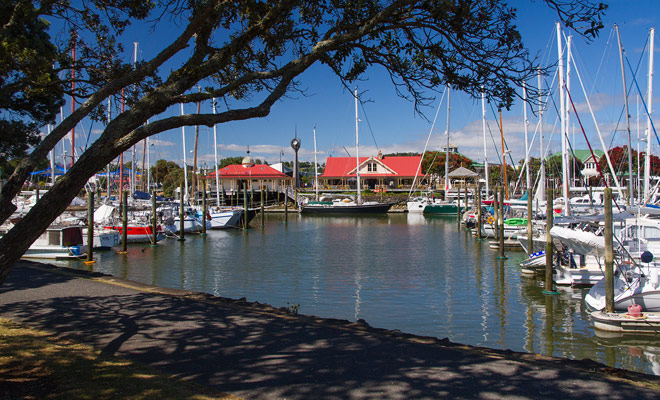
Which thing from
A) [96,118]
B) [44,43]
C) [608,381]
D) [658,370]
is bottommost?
[658,370]

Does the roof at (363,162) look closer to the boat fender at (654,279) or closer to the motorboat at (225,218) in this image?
the motorboat at (225,218)

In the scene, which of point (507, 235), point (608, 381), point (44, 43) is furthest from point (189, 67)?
point (507, 235)

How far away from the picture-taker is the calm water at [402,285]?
13156 mm

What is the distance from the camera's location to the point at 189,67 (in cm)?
690

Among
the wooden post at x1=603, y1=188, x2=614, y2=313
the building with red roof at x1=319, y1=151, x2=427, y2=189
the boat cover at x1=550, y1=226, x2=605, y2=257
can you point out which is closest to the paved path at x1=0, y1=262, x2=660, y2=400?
the wooden post at x1=603, y1=188, x2=614, y2=313

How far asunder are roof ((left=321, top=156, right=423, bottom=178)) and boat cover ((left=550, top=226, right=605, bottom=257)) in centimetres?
6613

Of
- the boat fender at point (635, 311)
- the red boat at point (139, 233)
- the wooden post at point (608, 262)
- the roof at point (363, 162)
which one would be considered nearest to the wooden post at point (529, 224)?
the wooden post at point (608, 262)

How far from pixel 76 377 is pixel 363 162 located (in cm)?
7833

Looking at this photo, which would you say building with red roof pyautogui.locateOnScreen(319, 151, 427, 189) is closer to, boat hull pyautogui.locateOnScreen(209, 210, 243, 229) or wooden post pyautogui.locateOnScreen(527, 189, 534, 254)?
boat hull pyautogui.locateOnScreen(209, 210, 243, 229)

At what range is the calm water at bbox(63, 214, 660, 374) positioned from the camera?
13.2m

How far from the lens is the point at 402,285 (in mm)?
19953

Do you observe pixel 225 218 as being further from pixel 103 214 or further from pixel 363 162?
pixel 363 162

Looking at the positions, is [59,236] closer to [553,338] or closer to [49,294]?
[49,294]

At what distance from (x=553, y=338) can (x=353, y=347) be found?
7.94 metres
